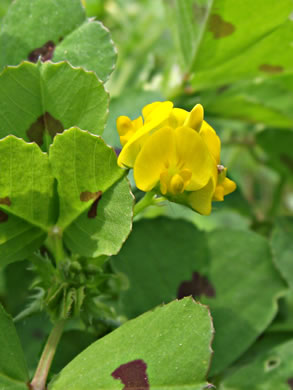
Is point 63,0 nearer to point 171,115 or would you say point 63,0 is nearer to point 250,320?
point 171,115

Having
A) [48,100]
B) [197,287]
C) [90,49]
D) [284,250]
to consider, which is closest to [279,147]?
[284,250]

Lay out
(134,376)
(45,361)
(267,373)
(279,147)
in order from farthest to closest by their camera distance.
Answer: (279,147) < (267,373) < (45,361) < (134,376)

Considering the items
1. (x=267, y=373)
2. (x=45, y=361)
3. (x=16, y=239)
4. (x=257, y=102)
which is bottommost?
(x=267, y=373)

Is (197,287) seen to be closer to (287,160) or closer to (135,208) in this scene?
(135,208)

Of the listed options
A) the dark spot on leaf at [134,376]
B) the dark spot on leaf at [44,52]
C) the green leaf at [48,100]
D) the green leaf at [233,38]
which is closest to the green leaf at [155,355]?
the dark spot on leaf at [134,376]

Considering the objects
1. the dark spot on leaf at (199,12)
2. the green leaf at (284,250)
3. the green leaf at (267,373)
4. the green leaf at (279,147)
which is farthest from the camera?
the green leaf at (279,147)

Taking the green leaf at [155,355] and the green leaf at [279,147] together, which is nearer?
the green leaf at [155,355]

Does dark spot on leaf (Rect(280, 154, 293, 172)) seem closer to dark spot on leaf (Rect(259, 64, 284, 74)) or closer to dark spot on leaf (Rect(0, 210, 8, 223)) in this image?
dark spot on leaf (Rect(259, 64, 284, 74))

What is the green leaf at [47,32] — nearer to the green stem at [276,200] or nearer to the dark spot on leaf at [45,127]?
the dark spot on leaf at [45,127]
